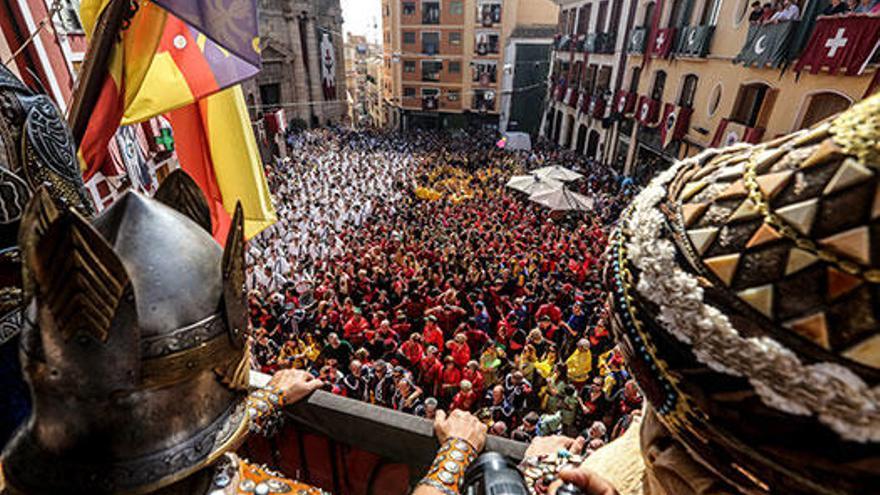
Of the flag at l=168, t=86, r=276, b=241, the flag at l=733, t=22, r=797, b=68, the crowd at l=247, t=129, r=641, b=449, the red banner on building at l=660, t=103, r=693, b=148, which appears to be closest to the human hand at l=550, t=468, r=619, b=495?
the crowd at l=247, t=129, r=641, b=449

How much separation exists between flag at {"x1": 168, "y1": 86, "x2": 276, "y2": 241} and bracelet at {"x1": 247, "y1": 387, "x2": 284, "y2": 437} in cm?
243

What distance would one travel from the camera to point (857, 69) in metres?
9.57

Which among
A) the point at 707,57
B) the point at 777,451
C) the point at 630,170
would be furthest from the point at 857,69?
the point at 777,451

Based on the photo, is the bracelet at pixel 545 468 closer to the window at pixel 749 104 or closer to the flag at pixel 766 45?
the flag at pixel 766 45

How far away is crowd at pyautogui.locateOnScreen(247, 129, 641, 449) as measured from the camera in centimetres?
613

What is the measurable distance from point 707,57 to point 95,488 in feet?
63.3

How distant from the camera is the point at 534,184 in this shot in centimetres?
1519

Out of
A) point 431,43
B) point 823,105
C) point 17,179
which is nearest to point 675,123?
point 823,105

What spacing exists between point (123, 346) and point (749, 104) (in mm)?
17406

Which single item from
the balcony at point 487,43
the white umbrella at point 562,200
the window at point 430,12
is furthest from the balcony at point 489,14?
the white umbrella at point 562,200

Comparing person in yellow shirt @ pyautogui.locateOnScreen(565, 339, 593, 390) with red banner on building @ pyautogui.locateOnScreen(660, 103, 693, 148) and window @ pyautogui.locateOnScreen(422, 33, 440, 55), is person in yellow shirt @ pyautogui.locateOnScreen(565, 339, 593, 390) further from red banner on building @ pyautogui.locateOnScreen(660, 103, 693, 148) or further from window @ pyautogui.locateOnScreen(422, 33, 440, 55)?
window @ pyautogui.locateOnScreen(422, 33, 440, 55)

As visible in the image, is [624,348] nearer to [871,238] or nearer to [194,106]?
[871,238]

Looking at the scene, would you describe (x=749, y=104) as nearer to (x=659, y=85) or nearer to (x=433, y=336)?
(x=659, y=85)

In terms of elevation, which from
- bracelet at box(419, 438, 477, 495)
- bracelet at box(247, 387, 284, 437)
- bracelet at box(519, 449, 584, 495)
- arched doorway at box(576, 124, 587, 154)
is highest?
bracelet at box(519, 449, 584, 495)
